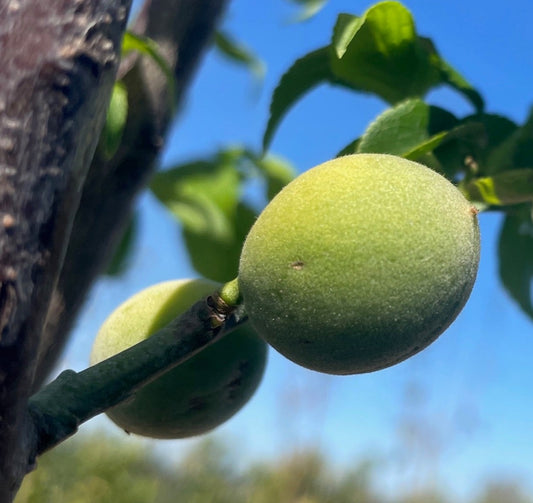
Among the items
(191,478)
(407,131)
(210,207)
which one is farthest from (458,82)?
(191,478)

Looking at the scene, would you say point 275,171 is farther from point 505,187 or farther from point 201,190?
point 505,187

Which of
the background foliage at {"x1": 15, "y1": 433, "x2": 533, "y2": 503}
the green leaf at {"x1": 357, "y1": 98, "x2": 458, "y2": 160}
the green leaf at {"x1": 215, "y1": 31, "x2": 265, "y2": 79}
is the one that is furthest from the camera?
the background foliage at {"x1": 15, "y1": 433, "x2": 533, "y2": 503}

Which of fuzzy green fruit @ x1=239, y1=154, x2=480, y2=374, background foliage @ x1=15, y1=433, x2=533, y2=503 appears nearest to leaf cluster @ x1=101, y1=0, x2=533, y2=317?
fuzzy green fruit @ x1=239, y1=154, x2=480, y2=374

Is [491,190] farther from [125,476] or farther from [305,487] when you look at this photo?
[305,487]

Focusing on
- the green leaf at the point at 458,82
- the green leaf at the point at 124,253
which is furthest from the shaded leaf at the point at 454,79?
the green leaf at the point at 124,253

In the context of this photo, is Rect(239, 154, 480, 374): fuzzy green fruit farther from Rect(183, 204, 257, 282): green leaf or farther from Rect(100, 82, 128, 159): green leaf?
Rect(183, 204, 257, 282): green leaf

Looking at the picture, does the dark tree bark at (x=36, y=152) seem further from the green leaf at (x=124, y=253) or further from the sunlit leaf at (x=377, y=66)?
the green leaf at (x=124, y=253)
